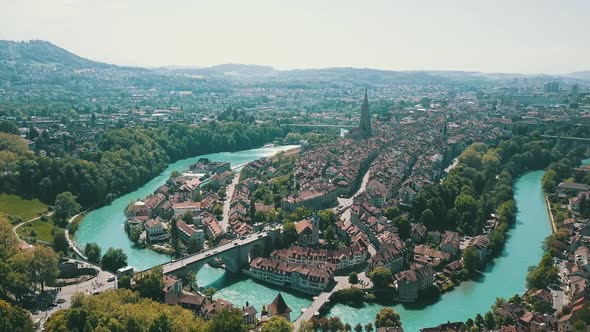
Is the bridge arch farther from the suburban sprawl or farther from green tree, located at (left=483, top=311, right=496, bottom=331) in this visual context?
green tree, located at (left=483, top=311, right=496, bottom=331)

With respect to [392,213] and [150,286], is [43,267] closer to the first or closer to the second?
[150,286]

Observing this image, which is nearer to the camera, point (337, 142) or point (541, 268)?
point (541, 268)

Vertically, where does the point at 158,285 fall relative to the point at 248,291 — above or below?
above

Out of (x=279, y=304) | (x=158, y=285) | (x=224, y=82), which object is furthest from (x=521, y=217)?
(x=224, y=82)

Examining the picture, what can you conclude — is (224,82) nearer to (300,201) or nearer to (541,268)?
(300,201)

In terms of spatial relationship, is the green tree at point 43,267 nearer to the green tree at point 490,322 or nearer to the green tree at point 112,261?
the green tree at point 112,261

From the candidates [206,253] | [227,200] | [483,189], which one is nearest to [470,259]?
[206,253]
